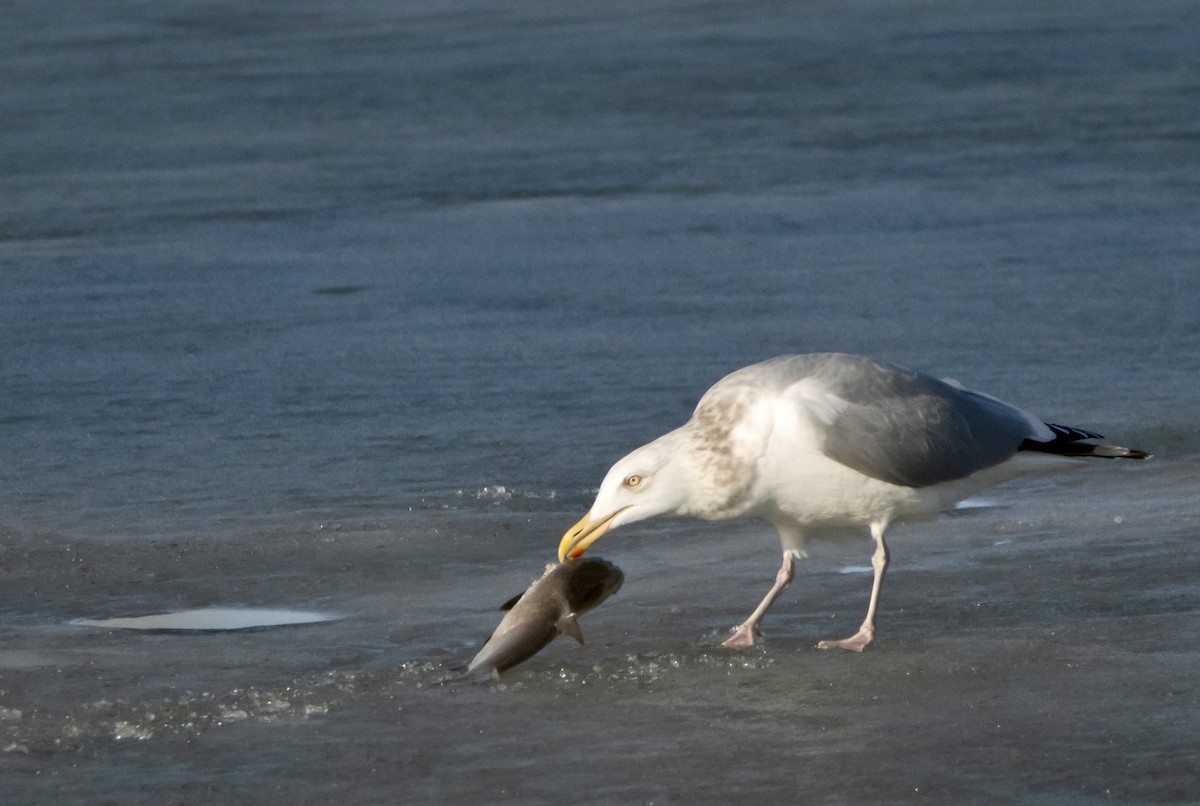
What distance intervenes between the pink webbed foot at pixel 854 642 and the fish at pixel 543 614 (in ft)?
1.93

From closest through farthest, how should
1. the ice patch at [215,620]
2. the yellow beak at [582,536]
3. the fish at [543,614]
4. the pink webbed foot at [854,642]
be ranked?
the fish at [543,614]
the pink webbed foot at [854,642]
the yellow beak at [582,536]
the ice patch at [215,620]

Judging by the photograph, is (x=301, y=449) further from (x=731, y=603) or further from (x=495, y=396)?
(x=731, y=603)

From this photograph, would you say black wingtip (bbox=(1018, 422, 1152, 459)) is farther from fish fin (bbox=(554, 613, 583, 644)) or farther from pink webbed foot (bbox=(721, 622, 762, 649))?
fish fin (bbox=(554, 613, 583, 644))

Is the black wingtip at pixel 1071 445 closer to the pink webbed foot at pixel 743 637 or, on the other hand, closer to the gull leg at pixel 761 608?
the gull leg at pixel 761 608

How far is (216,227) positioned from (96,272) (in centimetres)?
111

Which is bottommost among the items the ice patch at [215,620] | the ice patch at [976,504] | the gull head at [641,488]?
the ice patch at [976,504]

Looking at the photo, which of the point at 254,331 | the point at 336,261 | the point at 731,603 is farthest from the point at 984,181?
the point at 731,603

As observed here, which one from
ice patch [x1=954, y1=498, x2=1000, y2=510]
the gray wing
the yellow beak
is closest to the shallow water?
ice patch [x1=954, y1=498, x2=1000, y2=510]

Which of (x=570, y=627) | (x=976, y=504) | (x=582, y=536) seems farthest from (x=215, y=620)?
(x=976, y=504)

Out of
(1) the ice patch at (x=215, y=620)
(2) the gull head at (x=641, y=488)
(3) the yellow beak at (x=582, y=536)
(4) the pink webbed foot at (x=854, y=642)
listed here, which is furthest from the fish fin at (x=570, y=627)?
(1) the ice patch at (x=215, y=620)

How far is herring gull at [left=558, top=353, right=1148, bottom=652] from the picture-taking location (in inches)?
213

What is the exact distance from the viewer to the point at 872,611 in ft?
17.6

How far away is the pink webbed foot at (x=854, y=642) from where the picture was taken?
5.16m

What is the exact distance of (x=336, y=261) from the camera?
1054 centimetres
